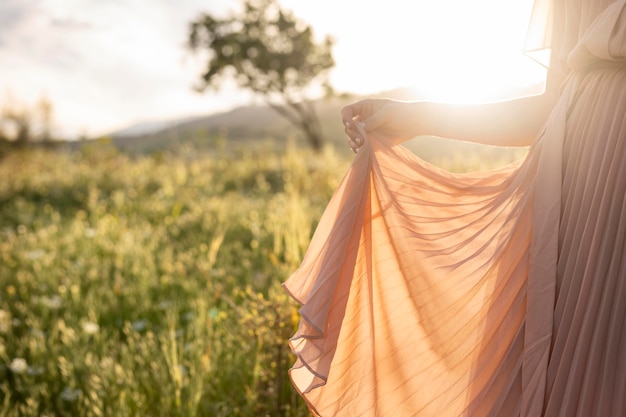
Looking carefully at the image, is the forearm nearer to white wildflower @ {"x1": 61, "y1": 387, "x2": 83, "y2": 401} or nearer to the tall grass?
the tall grass

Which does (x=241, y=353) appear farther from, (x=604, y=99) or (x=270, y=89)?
(x=270, y=89)

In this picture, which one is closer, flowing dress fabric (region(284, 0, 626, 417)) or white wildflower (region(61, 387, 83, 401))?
flowing dress fabric (region(284, 0, 626, 417))

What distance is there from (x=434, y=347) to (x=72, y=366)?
1.94 metres

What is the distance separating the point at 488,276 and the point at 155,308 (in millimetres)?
2610

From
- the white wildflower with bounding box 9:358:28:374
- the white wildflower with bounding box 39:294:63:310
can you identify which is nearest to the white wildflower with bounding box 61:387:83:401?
the white wildflower with bounding box 9:358:28:374

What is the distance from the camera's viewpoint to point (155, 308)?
12.3ft

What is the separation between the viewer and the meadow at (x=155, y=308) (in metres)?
2.43

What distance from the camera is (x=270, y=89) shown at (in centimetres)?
2430

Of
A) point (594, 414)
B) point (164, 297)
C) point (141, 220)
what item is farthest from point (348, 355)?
point (141, 220)

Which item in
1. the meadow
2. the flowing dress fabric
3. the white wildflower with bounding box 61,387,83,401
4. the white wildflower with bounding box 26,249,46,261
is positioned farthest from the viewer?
the white wildflower with bounding box 26,249,46,261

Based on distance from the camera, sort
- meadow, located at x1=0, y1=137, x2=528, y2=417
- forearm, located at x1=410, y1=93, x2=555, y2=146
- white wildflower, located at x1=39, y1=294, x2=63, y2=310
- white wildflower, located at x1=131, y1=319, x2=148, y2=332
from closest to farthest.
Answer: forearm, located at x1=410, y1=93, x2=555, y2=146 < meadow, located at x1=0, y1=137, x2=528, y2=417 < white wildflower, located at x1=131, y1=319, x2=148, y2=332 < white wildflower, located at x1=39, y1=294, x2=63, y2=310

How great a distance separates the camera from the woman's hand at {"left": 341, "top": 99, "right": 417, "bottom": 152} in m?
1.70

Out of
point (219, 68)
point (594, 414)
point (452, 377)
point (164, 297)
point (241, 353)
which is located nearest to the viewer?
point (594, 414)

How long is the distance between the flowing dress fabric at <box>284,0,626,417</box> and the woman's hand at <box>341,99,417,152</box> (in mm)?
47
